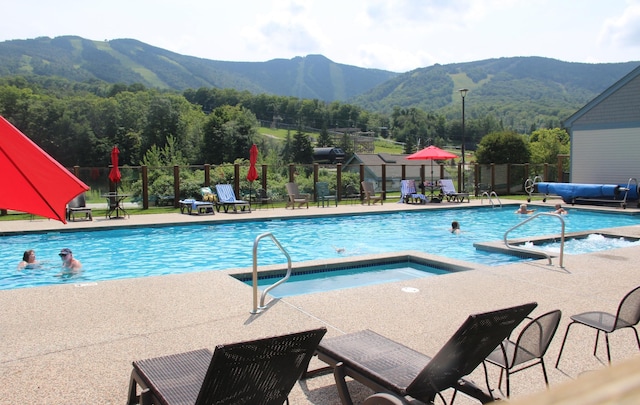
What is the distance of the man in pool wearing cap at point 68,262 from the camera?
9.69 metres

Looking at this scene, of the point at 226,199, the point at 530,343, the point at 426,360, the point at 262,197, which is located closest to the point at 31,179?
the point at 426,360

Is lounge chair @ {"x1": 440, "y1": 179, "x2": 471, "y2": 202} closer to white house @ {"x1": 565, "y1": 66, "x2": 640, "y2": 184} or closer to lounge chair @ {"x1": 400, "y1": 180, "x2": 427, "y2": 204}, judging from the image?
lounge chair @ {"x1": 400, "y1": 180, "x2": 427, "y2": 204}

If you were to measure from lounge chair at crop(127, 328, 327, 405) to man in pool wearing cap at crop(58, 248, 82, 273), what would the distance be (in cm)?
717

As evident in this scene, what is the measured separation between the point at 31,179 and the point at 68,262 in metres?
7.41

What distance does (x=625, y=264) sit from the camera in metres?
8.23

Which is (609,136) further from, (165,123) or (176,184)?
(165,123)

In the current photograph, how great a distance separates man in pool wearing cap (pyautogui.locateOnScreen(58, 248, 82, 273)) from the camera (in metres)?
9.69

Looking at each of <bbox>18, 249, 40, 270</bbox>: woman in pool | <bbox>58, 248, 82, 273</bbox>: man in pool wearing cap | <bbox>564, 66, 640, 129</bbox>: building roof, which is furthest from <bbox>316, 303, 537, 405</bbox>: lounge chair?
<bbox>564, 66, 640, 129</bbox>: building roof

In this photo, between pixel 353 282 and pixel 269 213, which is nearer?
pixel 353 282

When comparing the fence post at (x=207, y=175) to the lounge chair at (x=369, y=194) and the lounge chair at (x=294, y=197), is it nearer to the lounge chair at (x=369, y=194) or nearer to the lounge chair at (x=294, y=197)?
the lounge chair at (x=294, y=197)

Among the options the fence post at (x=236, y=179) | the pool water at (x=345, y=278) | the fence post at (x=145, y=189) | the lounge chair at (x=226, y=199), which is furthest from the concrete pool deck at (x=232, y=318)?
the fence post at (x=236, y=179)

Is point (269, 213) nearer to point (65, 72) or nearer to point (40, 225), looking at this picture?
point (40, 225)

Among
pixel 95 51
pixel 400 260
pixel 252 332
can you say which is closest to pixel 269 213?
pixel 400 260

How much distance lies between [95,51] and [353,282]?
210388 millimetres
